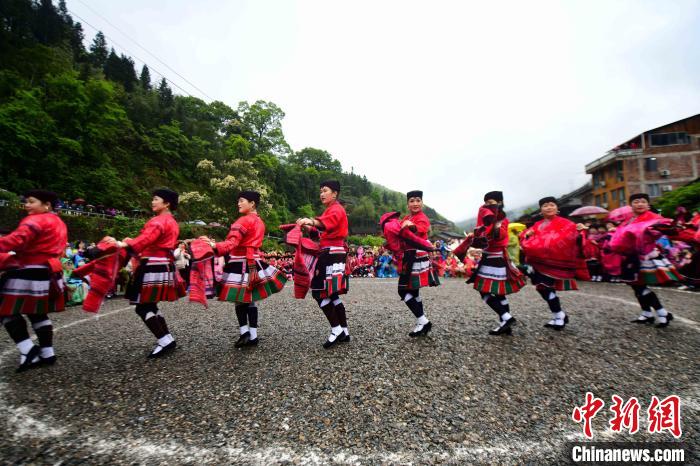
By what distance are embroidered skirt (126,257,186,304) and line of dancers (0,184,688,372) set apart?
0.04ft

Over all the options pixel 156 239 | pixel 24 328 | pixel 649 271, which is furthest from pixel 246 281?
pixel 649 271

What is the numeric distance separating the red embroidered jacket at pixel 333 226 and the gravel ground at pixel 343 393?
1.39 metres

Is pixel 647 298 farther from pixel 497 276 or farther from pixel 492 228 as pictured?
pixel 492 228

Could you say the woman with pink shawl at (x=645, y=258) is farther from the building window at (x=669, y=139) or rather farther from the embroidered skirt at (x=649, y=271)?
the building window at (x=669, y=139)

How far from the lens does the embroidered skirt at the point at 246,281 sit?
12.7 ft

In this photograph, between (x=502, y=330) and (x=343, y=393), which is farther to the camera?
(x=502, y=330)

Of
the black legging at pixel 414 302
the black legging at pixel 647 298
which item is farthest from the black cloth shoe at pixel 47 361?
the black legging at pixel 647 298

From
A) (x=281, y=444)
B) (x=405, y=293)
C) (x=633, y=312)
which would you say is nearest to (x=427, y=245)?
(x=405, y=293)

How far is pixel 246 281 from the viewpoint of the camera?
392cm

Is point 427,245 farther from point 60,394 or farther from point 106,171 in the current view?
point 106,171

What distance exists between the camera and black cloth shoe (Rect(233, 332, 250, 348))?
4075mm

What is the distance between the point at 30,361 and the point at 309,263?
134 inches

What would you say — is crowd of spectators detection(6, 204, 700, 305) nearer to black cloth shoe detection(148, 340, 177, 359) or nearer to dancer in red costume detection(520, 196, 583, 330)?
dancer in red costume detection(520, 196, 583, 330)

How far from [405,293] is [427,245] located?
0.75m
